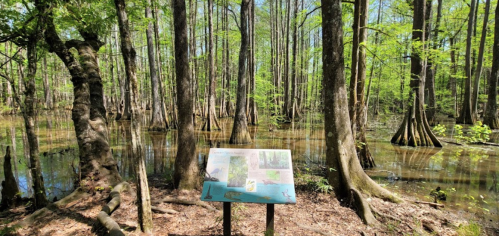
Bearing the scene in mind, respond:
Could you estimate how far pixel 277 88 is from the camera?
18.2m

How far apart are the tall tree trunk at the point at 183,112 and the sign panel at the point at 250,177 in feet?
5.73

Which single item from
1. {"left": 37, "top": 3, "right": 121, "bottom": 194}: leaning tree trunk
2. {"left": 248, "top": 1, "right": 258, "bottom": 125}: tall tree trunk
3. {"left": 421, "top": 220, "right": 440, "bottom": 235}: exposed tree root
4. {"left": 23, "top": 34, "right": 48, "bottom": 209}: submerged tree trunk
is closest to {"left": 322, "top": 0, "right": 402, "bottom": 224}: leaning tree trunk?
{"left": 421, "top": 220, "right": 440, "bottom": 235}: exposed tree root

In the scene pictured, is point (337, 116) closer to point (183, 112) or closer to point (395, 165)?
point (183, 112)

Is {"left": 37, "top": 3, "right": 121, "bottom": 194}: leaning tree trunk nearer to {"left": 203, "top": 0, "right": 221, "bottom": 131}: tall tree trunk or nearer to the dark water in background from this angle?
the dark water in background

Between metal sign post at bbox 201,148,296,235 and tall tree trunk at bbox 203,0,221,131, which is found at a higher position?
tall tree trunk at bbox 203,0,221,131

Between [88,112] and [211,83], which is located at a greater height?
[211,83]

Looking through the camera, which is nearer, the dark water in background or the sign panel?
the sign panel

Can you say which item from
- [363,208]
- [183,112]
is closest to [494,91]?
[363,208]

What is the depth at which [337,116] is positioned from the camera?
434 cm

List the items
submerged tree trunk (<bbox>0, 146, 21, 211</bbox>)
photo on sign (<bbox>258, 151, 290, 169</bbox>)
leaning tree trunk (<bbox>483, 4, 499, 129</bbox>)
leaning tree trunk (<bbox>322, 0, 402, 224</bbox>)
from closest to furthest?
photo on sign (<bbox>258, 151, 290, 169</bbox>), submerged tree trunk (<bbox>0, 146, 21, 211</bbox>), leaning tree trunk (<bbox>322, 0, 402, 224</bbox>), leaning tree trunk (<bbox>483, 4, 499, 129</bbox>)

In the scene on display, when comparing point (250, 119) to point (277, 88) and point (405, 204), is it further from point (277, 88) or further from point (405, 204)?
point (405, 204)

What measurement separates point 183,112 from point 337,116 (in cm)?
307

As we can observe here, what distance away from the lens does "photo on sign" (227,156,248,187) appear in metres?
2.86

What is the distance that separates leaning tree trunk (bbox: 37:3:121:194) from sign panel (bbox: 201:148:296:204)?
120 inches
